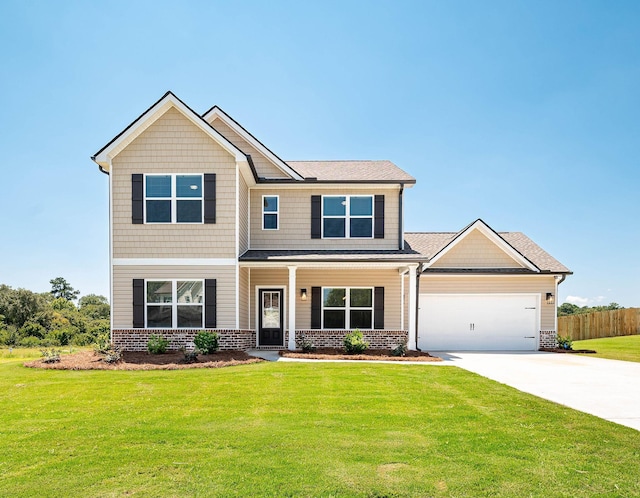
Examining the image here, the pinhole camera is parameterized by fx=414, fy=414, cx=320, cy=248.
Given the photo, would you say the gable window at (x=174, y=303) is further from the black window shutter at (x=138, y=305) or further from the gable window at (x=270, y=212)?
the gable window at (x=270, y=212)

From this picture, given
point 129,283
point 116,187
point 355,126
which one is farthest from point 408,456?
point 355,126

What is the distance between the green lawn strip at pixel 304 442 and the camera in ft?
13.0

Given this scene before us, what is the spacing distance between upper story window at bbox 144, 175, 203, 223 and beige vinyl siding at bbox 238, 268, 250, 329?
96.9 inches

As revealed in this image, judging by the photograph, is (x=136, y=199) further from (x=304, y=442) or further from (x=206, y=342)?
(x=304, y=442)

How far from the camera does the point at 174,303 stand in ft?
43.3

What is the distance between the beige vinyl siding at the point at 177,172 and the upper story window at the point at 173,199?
7.9 inches

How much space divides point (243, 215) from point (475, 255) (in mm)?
9414

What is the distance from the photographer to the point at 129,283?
43.1 ft

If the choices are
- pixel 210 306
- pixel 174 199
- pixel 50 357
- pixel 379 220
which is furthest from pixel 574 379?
pixel 50 357

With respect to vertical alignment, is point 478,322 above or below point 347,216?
below

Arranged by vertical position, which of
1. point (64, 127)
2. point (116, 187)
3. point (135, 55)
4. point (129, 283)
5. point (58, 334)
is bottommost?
point (58, 334)

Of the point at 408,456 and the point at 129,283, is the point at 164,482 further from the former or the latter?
the point at 129,283

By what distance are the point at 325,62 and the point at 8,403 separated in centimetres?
1332

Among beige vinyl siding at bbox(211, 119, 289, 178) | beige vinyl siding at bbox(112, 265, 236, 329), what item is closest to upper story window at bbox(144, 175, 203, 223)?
beige vinyl siding at bbox(112, 265, 236, 329)
